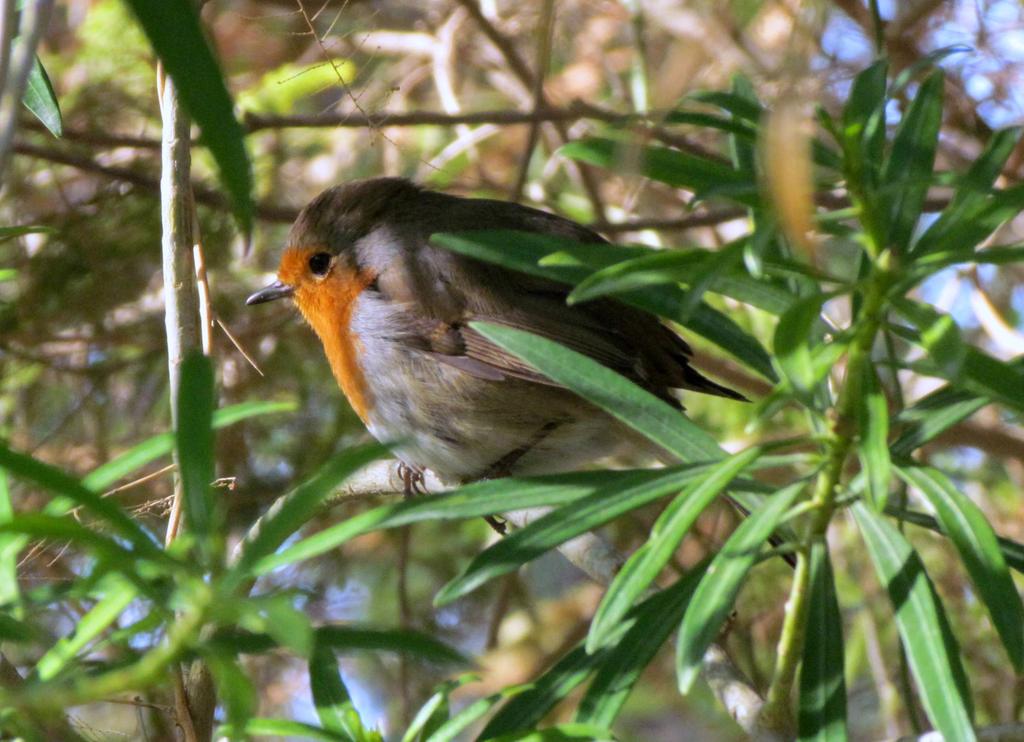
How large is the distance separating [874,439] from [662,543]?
0.74ft

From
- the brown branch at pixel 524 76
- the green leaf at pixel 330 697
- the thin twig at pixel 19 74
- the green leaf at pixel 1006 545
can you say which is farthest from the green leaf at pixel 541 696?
the brown branch at pixel 524 76

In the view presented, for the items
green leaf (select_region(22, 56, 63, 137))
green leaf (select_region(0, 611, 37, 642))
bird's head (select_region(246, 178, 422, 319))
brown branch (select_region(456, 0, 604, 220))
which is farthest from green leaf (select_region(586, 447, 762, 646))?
brown branch (select_region(456, 0, 604, 220))

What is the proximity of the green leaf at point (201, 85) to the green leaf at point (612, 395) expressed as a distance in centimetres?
56

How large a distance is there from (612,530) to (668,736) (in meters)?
1.31

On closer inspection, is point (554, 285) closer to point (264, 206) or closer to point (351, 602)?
point (264, 206)

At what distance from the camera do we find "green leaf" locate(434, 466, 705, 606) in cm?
124

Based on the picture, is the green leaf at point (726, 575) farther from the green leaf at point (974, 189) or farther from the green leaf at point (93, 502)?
the green leaf at point (93, 502)

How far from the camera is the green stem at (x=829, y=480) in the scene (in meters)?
1.15

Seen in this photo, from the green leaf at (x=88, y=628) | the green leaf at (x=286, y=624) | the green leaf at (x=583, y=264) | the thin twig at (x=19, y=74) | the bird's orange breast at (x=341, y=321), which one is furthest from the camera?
the bird's orange breast at (x=341, y=321)

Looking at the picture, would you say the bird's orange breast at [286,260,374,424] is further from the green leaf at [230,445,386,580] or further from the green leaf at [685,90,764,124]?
the green leaf at [230,445,386,580]

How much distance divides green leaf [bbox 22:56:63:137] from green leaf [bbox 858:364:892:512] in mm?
1087

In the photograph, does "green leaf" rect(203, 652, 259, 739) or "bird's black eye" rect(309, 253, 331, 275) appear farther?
"bird's black eye" rect(309, 253, 331, 275)

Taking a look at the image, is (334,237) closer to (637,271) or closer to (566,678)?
(566,678)

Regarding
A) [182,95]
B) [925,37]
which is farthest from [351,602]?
[182,95]
